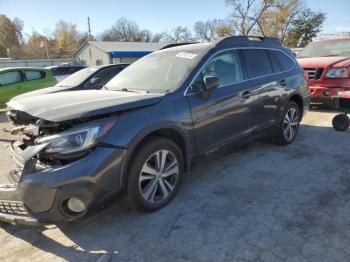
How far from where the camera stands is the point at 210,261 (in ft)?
8.87

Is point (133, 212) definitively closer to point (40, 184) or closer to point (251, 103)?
point (40, 184)

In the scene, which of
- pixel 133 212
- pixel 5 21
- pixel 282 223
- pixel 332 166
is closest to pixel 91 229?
pixel 133 212

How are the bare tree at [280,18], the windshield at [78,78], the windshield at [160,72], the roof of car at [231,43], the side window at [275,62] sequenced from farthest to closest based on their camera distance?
the bare tree at [280,18], the windshield at [78,78], the side window at [275,62], the roof of car at [231,43], the windshield at [160,72]

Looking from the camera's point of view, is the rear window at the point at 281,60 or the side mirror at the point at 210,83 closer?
the side mirror at the point at 210,83

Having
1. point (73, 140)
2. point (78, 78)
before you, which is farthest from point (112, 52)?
point (73, 140)

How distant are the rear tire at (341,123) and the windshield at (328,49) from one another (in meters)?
3.44

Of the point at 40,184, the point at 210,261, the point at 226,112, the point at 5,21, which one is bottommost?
the point at 210,261

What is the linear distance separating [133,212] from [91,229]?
18.9 inches

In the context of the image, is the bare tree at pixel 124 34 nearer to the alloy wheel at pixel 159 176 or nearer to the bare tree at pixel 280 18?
the bare tree at pixel 280 18

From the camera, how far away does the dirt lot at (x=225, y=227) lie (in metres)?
2.83

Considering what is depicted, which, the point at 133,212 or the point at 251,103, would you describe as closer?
the point at 133,212

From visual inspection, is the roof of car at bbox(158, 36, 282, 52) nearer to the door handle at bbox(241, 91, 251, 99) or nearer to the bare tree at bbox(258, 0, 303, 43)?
Answer: the door handle at bbox(241, 91, 251, 99)

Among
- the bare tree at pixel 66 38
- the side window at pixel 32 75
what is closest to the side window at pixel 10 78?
the side window at pixel 32 75

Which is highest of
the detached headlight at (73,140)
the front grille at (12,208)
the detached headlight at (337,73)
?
the detached headlight at (337,73)
